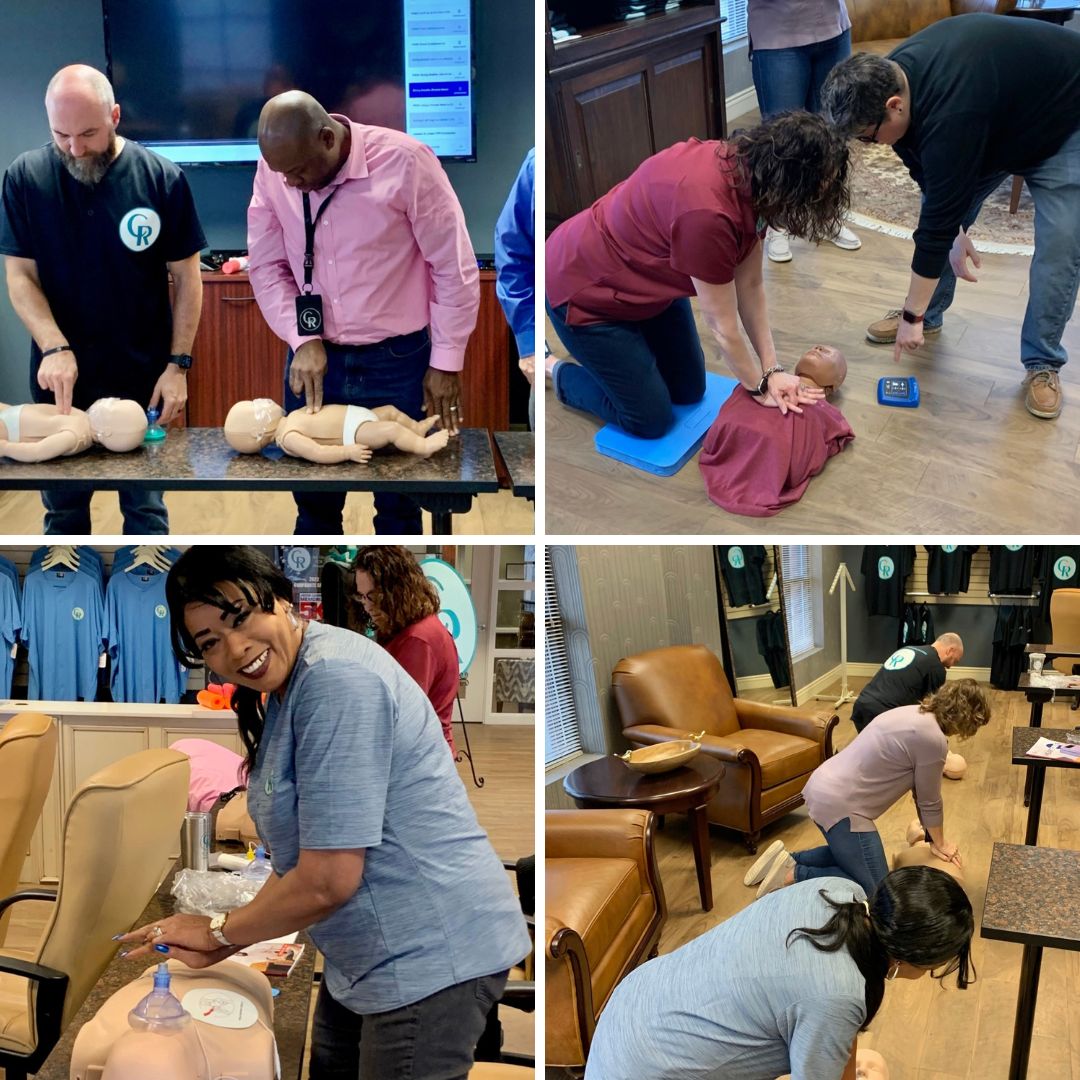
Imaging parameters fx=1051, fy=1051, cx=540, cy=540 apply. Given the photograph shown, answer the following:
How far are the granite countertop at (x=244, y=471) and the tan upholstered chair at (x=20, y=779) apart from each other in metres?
0.59

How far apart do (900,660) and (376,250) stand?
2.20 m

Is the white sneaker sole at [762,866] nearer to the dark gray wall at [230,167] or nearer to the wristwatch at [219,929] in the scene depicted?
the wristwatch at [219,929]

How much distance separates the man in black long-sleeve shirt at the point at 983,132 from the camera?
231cm

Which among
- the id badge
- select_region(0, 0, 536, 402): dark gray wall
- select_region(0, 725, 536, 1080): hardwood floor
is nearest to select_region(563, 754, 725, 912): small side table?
select_region(0, 725, 536, 1080): hardwood floor

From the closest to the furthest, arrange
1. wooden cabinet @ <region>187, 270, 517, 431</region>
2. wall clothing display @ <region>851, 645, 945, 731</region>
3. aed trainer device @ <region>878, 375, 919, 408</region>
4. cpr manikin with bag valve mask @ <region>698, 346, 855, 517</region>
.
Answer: cpr manikin with bag valve mask @ <region>698, 346, 855, 517</region>, aed trainer device @ <region>878, 375, 919, 408</region>, wall clothing display @ <region>851, 645, 945, 731</region>, wooden cabinet @ <region>187, 270, 517, 431</region>

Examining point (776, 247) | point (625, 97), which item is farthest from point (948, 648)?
point (625, 97)

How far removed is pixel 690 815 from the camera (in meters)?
3.20

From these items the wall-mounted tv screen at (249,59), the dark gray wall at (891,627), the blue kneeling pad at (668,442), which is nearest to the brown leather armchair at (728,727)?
the dark gray wall at (891,627)

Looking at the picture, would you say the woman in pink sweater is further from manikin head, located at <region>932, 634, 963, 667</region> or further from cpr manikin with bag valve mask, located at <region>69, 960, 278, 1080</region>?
cpr manikin with bag valve mask, located at <region>69, 960, 278, 1080</region>

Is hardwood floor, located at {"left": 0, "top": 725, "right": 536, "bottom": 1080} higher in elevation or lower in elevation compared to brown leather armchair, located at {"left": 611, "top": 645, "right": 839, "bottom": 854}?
lower

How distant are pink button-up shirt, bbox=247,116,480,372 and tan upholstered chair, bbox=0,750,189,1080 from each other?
3.24 feet

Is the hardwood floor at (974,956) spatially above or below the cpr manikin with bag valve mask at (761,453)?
below

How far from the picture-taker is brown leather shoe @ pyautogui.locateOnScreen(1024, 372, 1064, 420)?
2.64 m

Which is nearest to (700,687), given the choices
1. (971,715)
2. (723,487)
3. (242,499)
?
(971,715)
